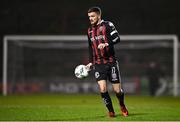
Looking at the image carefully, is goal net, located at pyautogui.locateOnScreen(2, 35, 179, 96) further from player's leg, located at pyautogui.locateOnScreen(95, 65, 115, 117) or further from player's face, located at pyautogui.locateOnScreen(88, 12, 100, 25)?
player's face, located at pyautogui.locateOnScreen(88, 12, 100, 25)

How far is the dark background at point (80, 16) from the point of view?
127 ft

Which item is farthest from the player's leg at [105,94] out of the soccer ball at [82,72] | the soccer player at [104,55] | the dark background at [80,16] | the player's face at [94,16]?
the dark background at [80,16]

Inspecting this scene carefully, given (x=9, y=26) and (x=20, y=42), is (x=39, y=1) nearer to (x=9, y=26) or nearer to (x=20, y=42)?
(x=9, y=26)

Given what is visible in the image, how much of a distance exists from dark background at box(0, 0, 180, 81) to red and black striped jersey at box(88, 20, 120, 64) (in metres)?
25.1

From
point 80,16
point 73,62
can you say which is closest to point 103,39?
point 73,62

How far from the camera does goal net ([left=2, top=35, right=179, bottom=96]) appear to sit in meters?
28.1

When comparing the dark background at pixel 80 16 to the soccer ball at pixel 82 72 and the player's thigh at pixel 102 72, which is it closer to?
the soccer ball at pixel 82 72

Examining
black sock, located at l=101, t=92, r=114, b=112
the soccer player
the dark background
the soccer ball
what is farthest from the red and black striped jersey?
the dark background

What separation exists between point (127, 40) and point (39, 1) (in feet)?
49.1

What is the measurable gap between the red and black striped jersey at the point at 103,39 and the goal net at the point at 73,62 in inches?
601

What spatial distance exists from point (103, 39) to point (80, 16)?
27061 millimetres

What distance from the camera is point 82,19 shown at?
3912 cm

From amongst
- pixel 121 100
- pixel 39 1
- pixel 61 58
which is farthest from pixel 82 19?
pixel 121 100

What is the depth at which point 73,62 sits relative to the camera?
95.8 ft
